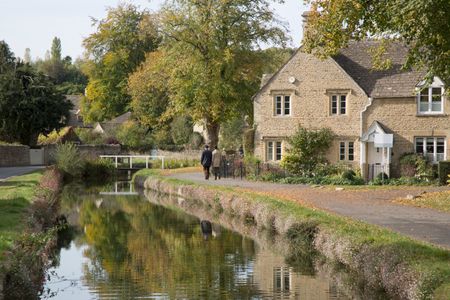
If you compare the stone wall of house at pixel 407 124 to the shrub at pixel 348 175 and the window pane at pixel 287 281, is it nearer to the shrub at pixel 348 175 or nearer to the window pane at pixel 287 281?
the shrub at pixel 348 175

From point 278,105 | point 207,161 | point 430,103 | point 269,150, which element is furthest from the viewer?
point 269,150

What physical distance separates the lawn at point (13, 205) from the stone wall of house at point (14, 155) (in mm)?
17966

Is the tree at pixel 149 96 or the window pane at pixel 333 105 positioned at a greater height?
the tree at pixel 149 96

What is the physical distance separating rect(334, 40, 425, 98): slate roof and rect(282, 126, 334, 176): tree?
11.4 ft

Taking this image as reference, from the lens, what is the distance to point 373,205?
27.5 m

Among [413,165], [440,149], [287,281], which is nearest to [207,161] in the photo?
[413,165]

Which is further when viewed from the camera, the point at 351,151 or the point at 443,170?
the point at 351,151

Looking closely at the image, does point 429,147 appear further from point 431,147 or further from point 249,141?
point 249,141

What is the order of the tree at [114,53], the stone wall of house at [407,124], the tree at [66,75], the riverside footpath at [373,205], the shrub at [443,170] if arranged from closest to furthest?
the riverside footpath at [373,205]
the shrub at [443,170]
the stone wall of house at [407,124]
the tree at [114,53]
the tree at [66,75]

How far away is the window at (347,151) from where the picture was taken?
42.3m

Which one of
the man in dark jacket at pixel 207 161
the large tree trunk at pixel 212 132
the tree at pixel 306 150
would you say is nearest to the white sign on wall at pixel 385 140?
the tree at pixel 306 150

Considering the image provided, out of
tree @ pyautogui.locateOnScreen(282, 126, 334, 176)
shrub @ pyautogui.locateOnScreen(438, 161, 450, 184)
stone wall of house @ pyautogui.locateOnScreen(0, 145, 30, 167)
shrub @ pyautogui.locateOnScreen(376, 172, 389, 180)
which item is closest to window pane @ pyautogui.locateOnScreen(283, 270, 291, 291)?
shrub @ pyautogui.locateOnScreen(438, 161, 450, 184)

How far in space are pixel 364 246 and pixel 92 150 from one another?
167ft

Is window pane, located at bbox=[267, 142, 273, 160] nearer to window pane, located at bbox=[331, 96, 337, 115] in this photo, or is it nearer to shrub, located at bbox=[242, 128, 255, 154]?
shrub, located at bbox=[242, 128, 255, 154]
